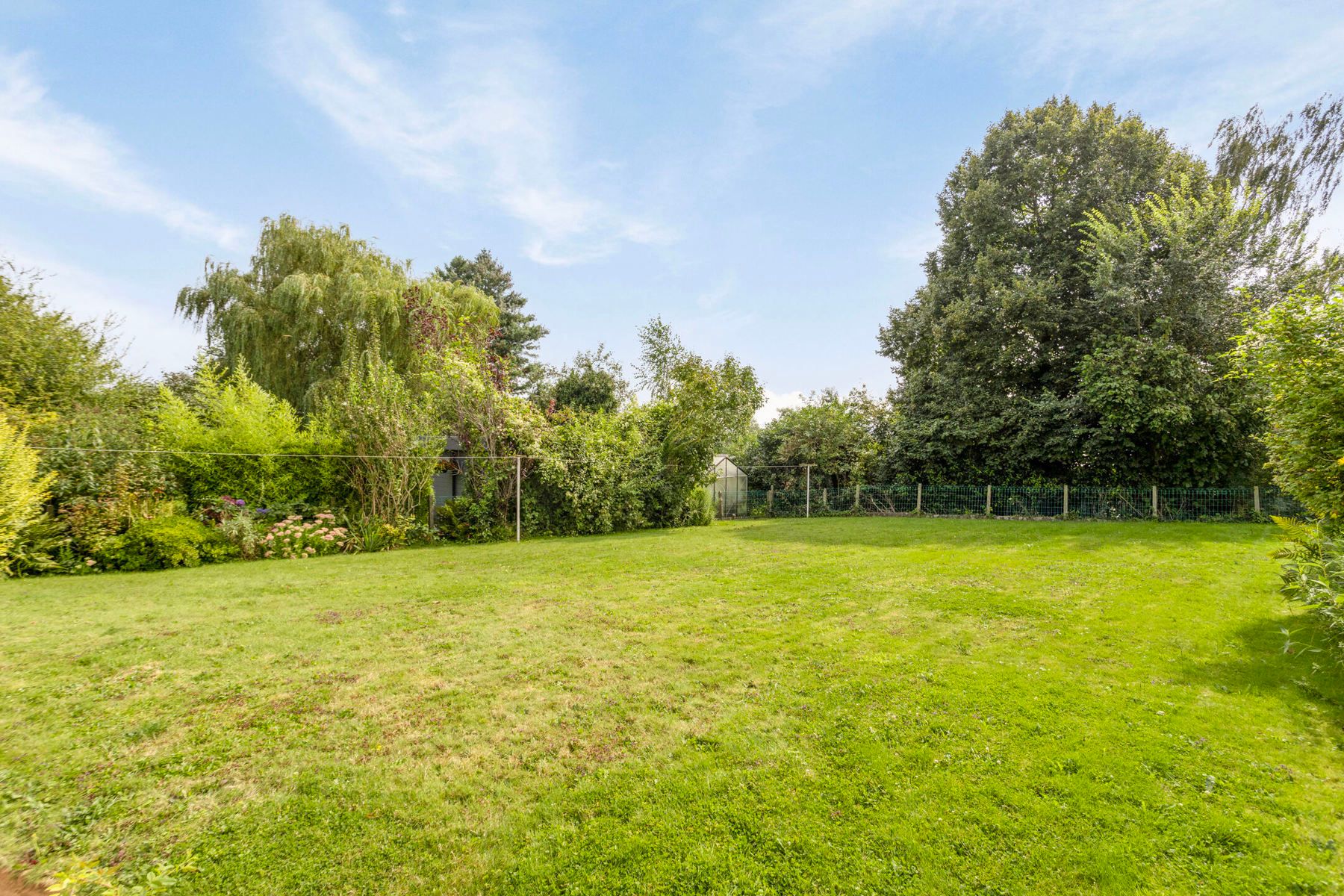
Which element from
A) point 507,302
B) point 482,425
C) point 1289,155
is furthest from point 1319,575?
point 507,302

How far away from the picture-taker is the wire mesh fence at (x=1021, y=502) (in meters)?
12.3

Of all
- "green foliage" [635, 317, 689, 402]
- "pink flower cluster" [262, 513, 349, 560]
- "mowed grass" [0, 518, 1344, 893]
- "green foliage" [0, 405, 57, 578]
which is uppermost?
"green foliage" [635, 317, 689, 402]

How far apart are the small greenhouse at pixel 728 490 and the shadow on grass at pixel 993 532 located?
2156 mm

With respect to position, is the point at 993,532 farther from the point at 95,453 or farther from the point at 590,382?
the point at 590,382

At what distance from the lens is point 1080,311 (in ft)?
48.9

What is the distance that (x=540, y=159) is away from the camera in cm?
899

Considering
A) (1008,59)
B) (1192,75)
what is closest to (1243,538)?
(1192,75)

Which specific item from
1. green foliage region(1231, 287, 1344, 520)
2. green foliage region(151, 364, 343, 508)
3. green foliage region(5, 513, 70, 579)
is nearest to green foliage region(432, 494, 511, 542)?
green foliage region(151, 364, 343, 508)

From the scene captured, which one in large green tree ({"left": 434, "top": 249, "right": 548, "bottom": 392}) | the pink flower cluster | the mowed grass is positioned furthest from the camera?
large green tree ({"left": 434, "top": 249, "right": 548, "bottom": 392})

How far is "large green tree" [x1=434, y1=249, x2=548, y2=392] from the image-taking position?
94.2 feet

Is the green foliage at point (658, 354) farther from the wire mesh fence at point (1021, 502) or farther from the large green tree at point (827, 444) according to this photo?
the large green tree at point (827, 444)

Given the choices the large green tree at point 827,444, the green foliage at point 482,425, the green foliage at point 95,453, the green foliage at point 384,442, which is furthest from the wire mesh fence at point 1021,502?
the green foliage at point 95,453

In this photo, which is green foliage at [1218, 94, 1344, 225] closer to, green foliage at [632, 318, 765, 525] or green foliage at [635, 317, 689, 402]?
green foliage at [632, 318, 765, 525]

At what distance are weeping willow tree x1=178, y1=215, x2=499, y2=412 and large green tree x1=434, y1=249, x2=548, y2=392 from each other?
43.2 feet
